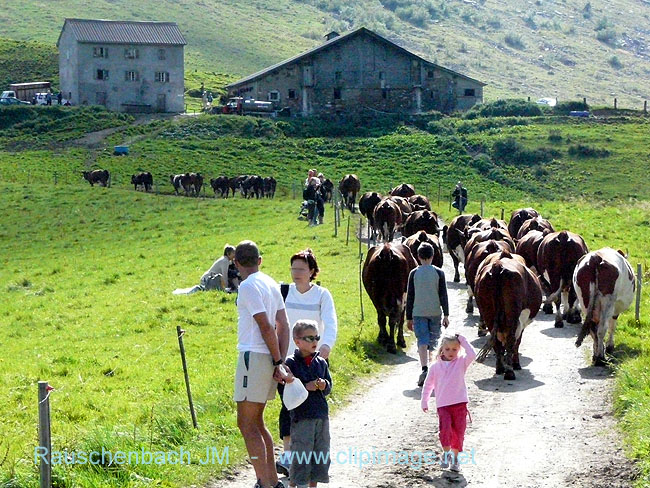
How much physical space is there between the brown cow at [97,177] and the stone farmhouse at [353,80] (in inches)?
1101

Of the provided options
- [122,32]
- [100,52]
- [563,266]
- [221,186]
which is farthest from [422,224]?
[122,32]

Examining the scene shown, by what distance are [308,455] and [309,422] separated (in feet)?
0.93

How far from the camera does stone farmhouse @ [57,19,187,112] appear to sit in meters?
82.9

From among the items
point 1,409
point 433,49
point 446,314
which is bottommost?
point 1,409

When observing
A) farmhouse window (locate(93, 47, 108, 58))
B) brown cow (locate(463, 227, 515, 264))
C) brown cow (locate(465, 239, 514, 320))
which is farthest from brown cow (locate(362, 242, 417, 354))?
farmhouse window (locate(93, 47, 108, 58))

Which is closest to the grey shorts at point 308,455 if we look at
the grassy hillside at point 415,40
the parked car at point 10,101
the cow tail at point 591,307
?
the cow tail at point 591,307

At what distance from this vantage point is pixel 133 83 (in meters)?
83.9

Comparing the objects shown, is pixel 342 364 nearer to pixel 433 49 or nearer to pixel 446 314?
pixel 446 314

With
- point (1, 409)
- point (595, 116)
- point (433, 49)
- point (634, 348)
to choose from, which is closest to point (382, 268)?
point (634, 348)

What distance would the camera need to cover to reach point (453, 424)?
10.2 meters

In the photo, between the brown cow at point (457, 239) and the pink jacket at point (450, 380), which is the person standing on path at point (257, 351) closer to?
the pink jacket at point (450, 380)

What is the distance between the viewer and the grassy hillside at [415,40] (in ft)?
440

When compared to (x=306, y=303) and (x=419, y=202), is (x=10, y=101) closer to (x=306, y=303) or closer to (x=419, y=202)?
(x=419, y=202)

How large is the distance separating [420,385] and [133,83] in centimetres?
7342
